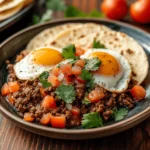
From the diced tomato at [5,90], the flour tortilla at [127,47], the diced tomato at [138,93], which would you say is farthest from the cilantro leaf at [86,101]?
the diced tomato at [5,90]

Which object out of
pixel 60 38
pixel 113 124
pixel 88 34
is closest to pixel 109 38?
pixel 88 34

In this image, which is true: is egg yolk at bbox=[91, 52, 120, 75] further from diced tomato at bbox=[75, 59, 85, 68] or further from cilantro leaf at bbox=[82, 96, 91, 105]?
cilantro leaf at bbox=[82, 96, 91, 105]

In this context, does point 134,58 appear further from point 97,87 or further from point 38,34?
point 38,34

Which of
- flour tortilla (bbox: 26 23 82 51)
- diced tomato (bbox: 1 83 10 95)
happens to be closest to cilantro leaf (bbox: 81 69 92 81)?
diced tomato (bbox: 1 83 10 95)

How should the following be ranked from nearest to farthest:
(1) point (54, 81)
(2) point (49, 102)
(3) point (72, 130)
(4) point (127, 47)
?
1. (3) point (72, 130)
2. (2) point (49, 102)
3. (1) point (54, 81)
4. (4) point (127, 47)

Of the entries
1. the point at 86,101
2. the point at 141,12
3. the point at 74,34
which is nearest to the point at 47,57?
the point at 86,101

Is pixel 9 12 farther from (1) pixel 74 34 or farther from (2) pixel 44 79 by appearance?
(2) pixel 44 79

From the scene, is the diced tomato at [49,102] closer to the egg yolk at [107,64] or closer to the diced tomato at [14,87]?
the diced tomato at [14,87]
